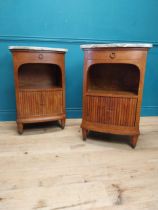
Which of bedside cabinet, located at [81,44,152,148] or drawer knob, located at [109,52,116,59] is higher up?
drawer knob, located at [109,52,116,59]

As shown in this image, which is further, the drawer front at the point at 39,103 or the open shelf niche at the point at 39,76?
Result: the open shelf niche at the point at 39,76

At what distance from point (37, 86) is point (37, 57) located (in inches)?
14.1

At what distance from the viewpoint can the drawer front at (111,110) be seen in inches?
53.2

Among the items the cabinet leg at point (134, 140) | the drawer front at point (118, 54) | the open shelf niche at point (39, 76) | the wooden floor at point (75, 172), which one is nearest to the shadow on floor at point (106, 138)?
the wooden floor at point (75, 172)

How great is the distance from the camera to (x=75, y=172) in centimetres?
110

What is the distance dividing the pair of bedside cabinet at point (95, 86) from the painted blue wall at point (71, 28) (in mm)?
243

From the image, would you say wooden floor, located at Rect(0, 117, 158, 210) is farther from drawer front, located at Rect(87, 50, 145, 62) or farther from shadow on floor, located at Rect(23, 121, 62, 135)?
drawer front, located at Rect(87, 50, 145, 62)

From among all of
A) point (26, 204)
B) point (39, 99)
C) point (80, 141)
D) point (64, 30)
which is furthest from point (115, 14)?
Result: point (26, 204)

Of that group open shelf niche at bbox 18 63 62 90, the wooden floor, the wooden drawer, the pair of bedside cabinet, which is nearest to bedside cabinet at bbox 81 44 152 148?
the pair of bedside cabinet

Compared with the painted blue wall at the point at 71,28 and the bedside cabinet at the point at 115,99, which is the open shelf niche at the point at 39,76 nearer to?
the painted blue wall at the point at 71,28

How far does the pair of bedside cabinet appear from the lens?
1296 millimetres

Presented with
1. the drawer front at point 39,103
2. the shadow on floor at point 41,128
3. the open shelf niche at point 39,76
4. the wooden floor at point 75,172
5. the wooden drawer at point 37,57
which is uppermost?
the wooden drawer at point 37,57

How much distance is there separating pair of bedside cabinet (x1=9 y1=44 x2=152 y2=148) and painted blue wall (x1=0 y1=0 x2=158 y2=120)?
243mm

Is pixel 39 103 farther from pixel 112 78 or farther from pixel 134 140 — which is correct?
pixel 134 140
